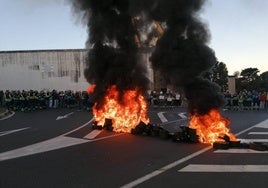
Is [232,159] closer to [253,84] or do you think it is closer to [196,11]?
[196,11]

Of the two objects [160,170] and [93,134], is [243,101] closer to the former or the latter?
[93,134]

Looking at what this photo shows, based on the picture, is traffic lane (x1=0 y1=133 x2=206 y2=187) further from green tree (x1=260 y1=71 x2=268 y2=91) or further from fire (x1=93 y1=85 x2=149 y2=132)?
green tree (x1=260 y1=71 x2=268 y2=91)

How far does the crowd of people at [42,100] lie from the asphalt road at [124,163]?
614 inches

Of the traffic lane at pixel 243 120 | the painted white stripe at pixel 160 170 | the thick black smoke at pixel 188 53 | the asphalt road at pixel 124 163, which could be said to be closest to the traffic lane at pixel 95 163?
the asphalt road at pixel 124 163

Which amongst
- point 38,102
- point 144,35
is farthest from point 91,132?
point 38,102

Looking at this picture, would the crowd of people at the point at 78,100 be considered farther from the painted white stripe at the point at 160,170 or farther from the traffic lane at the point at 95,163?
the painted white stripe at the point at 160,170

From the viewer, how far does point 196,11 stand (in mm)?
11781

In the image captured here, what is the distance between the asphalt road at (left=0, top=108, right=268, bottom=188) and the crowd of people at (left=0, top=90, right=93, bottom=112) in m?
15.6

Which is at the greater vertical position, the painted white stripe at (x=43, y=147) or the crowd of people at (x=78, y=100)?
the crowd of people at (x=78, y=100)

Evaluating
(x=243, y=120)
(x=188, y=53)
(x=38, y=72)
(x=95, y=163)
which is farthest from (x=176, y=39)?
(x=38, y=72)

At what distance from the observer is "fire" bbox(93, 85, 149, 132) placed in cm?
1453

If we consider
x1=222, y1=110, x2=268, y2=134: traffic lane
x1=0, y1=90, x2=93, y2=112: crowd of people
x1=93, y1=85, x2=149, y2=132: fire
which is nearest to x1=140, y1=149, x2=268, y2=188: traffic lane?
x1=222, y1=110, x2=268, y2=134: traffic lane

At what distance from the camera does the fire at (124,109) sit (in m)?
14.5

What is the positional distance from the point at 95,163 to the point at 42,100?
22956 mm
